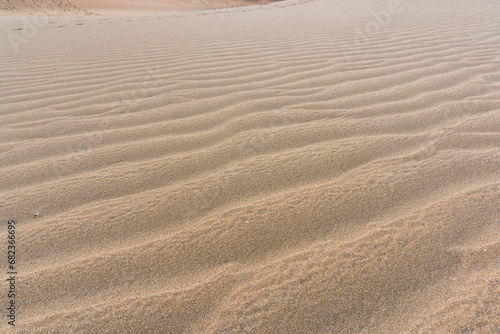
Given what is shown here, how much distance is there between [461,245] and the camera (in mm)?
1068

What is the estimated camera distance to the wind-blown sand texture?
36.4 inches

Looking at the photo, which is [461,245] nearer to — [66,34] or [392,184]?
[392,184]

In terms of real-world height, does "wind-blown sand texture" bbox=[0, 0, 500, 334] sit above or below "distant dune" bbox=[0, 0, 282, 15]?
below

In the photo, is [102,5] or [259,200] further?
[102,5]

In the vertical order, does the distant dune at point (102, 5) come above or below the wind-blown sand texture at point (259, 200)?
above

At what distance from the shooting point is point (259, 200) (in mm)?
1344

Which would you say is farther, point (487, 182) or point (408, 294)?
point (487, 182)

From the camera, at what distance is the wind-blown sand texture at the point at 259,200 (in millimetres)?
923

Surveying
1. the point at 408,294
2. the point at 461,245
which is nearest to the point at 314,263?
the point at 408,294

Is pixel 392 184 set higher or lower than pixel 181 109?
lower

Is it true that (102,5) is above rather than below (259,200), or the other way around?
above

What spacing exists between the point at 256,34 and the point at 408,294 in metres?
4.70

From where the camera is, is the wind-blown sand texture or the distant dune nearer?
the wind-blown sand texture

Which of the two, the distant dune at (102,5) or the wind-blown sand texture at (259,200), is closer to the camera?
the wind-blown sand texture at (259,200)
